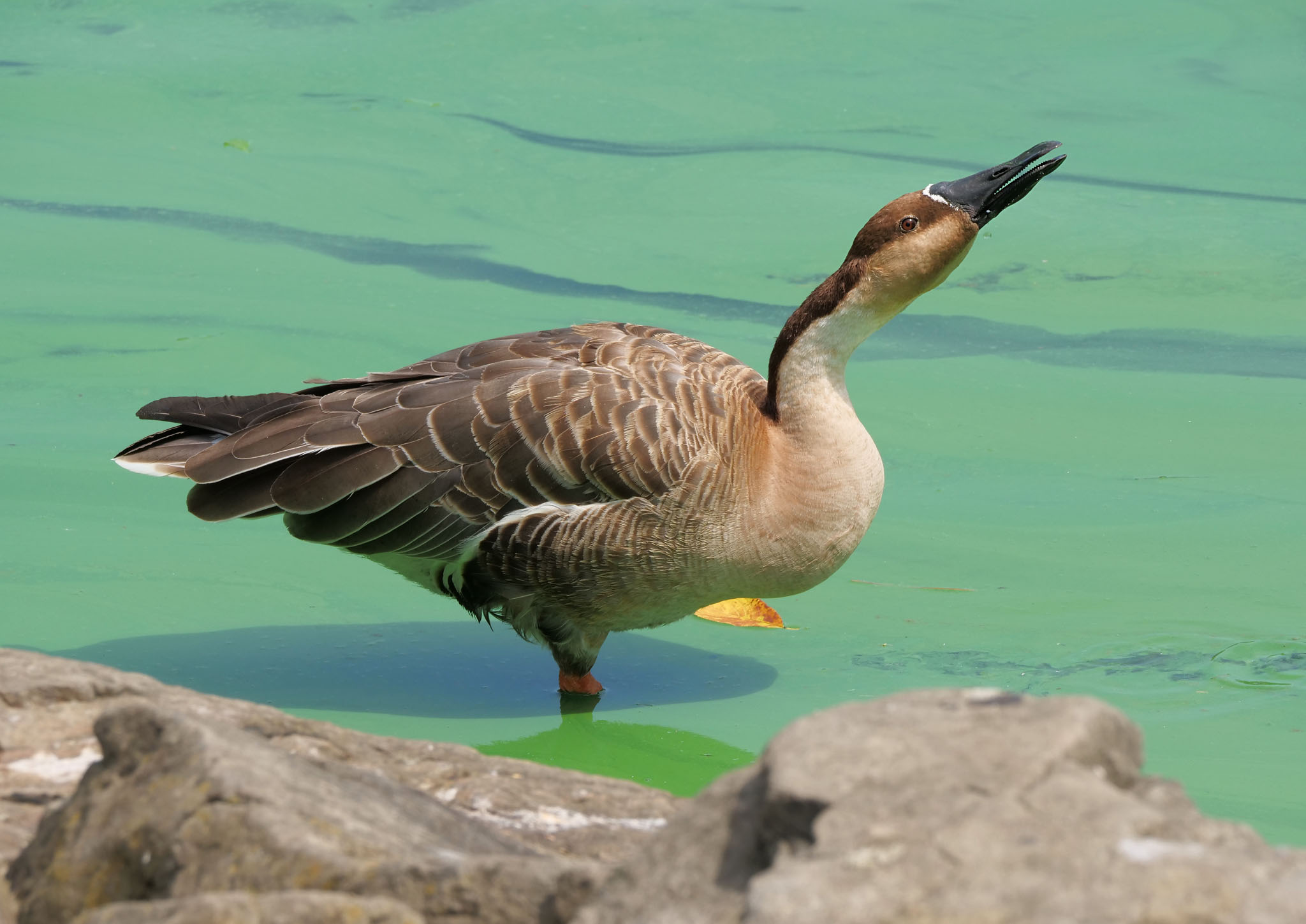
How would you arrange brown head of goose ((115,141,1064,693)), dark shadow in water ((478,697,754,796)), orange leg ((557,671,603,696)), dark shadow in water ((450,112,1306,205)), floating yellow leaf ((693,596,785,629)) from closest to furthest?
dark shadow in water ((478,697,754,796)) → brown head of goose ((115,141,1064,693)) → orange leg ((557,671,603,696)) → floating yellow leaf ((693,596,785,629)) → dark shadow in water ((450,112,1306,205))

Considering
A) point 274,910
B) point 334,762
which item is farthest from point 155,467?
point 274,910

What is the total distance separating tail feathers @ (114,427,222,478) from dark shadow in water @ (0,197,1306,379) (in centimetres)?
333

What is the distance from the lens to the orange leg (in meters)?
5.77

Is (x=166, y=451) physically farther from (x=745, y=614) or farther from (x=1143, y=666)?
(x=1143, y=666)

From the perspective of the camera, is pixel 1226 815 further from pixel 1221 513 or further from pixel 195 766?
pixel 195 766

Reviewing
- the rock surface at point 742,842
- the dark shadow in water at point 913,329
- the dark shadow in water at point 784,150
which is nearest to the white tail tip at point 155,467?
the rock surface at point 742,842

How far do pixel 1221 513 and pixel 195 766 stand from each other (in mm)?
5654

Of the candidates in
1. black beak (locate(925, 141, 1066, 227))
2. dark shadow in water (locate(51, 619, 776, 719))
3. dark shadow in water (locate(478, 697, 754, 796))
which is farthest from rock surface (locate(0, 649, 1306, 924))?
black beak (locate(925, 141, 1066, 227))

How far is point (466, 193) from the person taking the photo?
10984 mm

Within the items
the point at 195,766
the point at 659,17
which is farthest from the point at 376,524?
the point at 659,17

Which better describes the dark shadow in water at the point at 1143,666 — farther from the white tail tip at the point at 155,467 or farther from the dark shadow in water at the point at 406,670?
the white tail tip at the point at 155,467

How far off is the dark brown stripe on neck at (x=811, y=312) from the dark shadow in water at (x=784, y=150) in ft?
19.7

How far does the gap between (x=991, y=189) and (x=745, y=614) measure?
215 centimetres

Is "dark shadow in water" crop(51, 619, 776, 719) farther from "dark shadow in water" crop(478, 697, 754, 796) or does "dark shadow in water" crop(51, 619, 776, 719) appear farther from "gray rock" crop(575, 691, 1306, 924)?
"gray rock" crop(575, 691, 1306, 924)
